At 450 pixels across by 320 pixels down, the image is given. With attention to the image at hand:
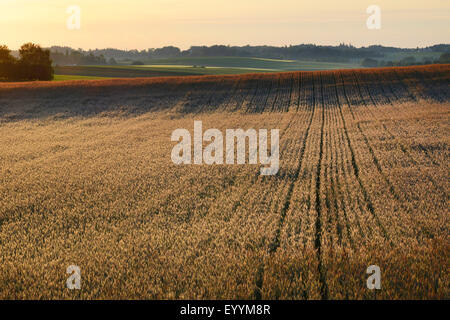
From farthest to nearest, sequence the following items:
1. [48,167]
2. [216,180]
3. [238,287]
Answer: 1. [48,167]
2. [216,180]
3. [238,287]

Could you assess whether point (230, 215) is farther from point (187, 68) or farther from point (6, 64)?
point (187, 68)

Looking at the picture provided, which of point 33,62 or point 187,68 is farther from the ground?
point 187,68

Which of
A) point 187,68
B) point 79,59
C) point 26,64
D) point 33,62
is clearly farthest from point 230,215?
point 79,59

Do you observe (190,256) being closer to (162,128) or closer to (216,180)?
(216,180)

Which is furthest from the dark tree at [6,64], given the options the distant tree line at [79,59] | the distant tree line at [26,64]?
the distant tree line at [79,59]

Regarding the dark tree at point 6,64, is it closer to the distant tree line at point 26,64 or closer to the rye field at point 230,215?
the distant tree line at point 26,64
